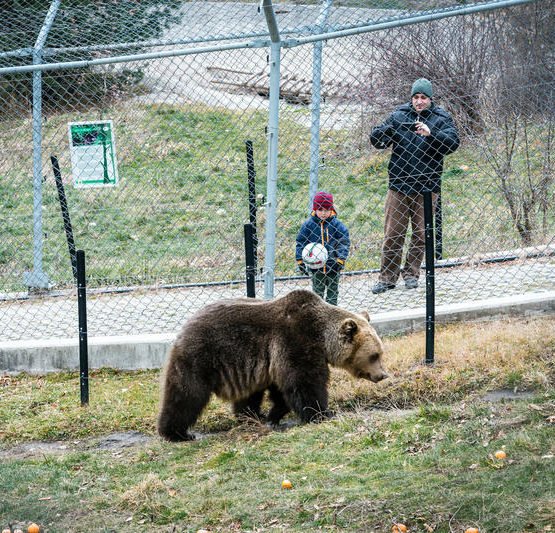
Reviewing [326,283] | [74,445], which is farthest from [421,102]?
[74,445]

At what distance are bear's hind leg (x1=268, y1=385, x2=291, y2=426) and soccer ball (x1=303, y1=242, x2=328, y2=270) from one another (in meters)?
1.53

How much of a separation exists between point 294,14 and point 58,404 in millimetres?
4438

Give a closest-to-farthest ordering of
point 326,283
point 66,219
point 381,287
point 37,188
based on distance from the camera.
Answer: point 326,283, point 381,287, point 37,188, point 66,219

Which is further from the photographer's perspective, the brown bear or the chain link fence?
the chain link fence

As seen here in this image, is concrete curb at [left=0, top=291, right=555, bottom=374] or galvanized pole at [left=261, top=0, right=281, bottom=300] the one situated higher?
galvanized pole at [left=261, top=0, right=281, bottom=300]

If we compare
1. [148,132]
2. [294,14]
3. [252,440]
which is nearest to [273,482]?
[252,440]

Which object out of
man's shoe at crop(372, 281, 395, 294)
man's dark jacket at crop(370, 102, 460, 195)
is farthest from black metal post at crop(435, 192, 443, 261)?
man's shoe at crop(372, 281, 395, 294)


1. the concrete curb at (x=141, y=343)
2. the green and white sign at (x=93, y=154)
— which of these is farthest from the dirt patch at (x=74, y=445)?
the green and white sign at (x=93, y=154)

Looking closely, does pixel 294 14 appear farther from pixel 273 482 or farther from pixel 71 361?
pixel 273 482

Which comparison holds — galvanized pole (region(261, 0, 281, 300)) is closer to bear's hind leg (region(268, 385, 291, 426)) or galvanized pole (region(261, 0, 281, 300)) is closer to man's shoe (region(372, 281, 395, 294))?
bear's hind leg (region(268, 385, 291, 426))

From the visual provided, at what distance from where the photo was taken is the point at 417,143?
918cm

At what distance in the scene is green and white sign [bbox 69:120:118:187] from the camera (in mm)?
9164

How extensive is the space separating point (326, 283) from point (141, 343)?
184 cm

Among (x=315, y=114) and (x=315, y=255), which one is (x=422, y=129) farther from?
(x=315, y=255)
